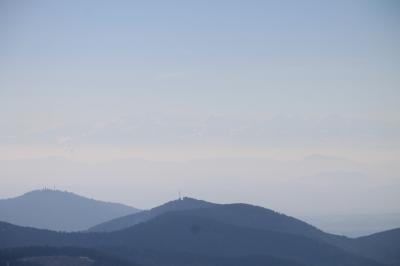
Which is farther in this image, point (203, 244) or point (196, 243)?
point (196, 243)

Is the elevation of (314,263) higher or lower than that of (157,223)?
lower

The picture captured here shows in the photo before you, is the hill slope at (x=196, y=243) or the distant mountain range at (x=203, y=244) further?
the hill slope at (x=196, y=243)

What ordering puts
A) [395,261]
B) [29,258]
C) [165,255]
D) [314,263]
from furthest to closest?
[395,261] → [314,263] → [165,255] → [29,258]

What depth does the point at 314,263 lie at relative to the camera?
559 feet

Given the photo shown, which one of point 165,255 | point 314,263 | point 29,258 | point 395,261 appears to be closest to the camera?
point 29,258

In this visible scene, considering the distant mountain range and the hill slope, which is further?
the hill slope

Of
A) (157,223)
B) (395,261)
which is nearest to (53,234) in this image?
(157,223)

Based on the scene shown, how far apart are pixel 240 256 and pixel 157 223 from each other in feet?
113

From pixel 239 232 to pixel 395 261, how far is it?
42515mm

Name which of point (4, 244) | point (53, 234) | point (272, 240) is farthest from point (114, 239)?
point (272, 240)

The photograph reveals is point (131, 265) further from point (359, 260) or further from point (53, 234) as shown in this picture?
point (359, 260)

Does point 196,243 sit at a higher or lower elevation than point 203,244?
higher

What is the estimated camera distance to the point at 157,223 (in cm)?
19125

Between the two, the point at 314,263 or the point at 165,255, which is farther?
the point at 314,263
